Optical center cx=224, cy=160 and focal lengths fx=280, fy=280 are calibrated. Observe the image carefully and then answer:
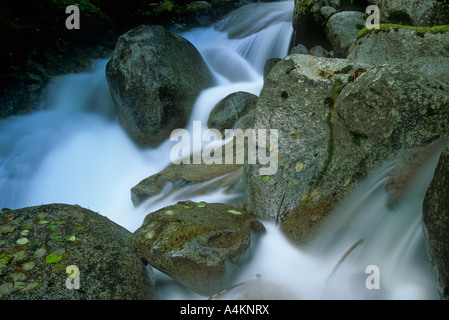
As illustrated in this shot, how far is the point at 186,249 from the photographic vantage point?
9.62 ft

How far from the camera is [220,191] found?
468 cm

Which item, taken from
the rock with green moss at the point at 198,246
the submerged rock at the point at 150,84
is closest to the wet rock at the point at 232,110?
the submerged rock at the point at 150,84

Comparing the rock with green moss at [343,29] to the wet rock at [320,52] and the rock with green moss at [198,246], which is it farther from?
the rock with green moss at [198,246]

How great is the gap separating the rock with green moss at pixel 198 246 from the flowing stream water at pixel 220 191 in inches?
8.9

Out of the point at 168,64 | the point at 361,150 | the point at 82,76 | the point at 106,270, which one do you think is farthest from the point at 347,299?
the point at 82,76

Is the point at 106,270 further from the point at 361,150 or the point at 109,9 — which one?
the point at 109,9

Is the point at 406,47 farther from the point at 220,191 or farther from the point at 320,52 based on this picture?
the point at 220,191

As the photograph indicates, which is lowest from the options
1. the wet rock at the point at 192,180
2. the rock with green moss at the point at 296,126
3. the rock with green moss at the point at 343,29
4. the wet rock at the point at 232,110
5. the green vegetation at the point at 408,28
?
the wet rock at the point at 192,180

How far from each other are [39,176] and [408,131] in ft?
25.1

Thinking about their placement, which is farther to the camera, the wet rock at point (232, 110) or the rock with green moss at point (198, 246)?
the wet rock at point (232, 110)

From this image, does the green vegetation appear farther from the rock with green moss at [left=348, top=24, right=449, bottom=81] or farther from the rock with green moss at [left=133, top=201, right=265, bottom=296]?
the rock with green moss at [left=133, top=201, right=265, bottom=296]

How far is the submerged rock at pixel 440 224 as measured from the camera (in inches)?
82.2

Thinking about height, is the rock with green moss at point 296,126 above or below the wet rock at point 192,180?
above

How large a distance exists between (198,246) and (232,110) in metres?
4.47
